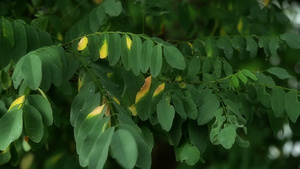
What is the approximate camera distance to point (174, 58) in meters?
1.54

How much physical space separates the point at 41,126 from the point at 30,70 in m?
0.18

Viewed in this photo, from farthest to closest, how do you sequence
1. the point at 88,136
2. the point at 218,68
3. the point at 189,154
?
the point at 218,68 → the point at 189,154 → the point at 88,136

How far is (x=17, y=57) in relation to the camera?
1608mm

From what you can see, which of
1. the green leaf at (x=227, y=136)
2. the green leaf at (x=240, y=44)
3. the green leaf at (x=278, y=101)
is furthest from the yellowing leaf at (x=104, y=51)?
the green leaf at (x=240, y=44)

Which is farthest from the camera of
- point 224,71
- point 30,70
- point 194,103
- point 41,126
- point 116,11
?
point 224,71

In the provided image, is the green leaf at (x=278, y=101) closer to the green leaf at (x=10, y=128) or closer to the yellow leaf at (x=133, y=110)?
the yellow leaf at (x=133, y=110)

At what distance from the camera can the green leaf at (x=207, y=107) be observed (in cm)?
152

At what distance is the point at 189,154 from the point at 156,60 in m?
0.29

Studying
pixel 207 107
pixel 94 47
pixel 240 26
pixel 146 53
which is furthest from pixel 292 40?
pixel 240 26

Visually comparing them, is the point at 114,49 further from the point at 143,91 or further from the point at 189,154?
the point at 189,154

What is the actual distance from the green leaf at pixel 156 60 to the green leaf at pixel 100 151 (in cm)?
46

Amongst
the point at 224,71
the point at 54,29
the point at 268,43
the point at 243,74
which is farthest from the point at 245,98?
the point at 54,29

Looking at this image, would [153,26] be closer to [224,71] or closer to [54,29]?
[54,29]

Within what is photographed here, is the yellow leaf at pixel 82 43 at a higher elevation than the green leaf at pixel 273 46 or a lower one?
higher
